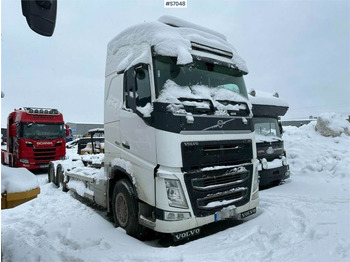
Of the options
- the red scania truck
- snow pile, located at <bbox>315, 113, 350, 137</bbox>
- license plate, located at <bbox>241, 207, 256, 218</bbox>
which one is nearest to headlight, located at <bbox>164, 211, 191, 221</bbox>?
license plate, located at <bbox>241, 207, 256, 218</bbox>

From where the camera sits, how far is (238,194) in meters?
4.41

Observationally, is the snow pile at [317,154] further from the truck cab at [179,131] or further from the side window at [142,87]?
the side window at [142,87]

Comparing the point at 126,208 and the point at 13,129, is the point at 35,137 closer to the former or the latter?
the point at 13,129

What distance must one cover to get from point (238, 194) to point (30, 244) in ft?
11.1

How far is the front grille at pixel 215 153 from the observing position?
3857 mm

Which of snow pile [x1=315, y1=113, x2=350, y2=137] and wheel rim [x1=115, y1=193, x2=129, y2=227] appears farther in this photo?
snow pile [x1=315, y1=113, x2=350, y2=137]

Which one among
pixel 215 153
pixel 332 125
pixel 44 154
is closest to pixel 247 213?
pixel 215 153

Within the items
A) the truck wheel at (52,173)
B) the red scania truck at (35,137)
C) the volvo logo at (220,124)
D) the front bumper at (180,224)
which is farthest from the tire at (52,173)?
the volvo logo at (220,124)

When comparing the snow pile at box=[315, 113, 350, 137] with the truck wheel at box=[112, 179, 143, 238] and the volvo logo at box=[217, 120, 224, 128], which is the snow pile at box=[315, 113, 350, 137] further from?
the truck wheel at box=[112, 179, 143, 238]

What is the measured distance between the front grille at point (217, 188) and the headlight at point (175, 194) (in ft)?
0.43

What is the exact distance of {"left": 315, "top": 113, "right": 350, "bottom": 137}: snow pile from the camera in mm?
13188

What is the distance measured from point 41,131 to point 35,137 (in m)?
0.43

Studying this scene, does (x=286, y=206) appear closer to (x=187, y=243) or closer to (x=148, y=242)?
(x=187, y=243)

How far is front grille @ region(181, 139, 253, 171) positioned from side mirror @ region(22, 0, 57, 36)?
2.28m
